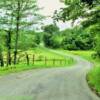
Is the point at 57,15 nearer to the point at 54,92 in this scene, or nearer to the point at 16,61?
the point at 54,92

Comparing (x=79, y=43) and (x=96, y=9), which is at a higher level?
(x=96, y=9)

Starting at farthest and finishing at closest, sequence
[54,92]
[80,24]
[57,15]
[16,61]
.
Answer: [16,61] → [80,24] → [57,15] → [54,92]

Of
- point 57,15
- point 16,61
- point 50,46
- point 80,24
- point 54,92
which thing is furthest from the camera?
point 50,46

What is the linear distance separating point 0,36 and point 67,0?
1676cm

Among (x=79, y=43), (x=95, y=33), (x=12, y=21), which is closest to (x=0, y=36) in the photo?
(x=12, y=21)

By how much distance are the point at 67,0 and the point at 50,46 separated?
397 feet

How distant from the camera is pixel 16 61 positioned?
45.9 m

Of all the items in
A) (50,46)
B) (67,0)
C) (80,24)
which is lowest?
(50,46)

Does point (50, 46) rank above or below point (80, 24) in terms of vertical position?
below

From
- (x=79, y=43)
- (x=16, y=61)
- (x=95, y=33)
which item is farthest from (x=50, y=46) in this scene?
(x=95, y=33)

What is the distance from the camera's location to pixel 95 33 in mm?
32125

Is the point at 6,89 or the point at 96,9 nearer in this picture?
the point at 6,89

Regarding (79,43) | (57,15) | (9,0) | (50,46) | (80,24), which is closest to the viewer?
(57,15)

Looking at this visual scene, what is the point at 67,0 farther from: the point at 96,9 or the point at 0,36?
the point at 0,36
